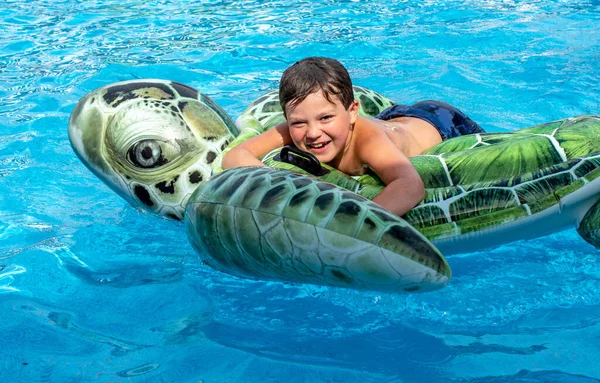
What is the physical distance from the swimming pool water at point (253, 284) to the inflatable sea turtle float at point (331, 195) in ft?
1.35

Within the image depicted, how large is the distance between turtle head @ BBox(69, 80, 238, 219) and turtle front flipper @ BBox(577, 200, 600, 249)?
78.7 inches

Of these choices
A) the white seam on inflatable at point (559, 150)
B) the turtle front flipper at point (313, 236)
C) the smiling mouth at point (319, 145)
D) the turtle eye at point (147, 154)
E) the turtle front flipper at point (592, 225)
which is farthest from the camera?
the turtle eye at point (147, 154)

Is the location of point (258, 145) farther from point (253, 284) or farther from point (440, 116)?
point (440, 116)

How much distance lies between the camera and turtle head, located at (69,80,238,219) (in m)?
4.02

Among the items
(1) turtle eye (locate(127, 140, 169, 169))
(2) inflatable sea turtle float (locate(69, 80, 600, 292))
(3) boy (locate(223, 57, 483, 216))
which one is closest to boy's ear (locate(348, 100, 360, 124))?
(3) boy (locate(223, 57, 483, 216))

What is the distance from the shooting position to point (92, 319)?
353cm

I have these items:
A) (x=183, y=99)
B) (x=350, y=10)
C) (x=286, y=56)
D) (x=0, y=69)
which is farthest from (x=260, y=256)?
(x=350, y=10)

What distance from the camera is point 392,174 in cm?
326

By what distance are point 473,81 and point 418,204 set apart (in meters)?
4.11

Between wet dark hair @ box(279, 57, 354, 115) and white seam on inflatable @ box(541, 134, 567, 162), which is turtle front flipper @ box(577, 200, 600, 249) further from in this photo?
wet dark hair @ box(279, 57, 354, 115)

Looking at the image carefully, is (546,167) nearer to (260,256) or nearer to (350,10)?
(260,256)

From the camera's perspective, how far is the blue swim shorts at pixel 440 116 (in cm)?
407

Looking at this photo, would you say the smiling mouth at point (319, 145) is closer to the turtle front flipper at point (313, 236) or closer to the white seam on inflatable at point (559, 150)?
the turtle front flipper at point (313, 236)

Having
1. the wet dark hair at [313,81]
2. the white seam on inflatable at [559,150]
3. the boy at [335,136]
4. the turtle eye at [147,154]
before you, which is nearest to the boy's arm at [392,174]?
the boy at [335,136]
